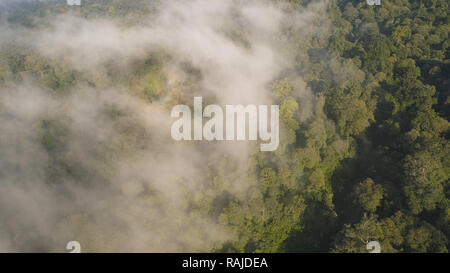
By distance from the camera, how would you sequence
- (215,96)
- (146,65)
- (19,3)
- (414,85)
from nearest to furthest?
(414,85), (215,96), (146,65), (19,3)

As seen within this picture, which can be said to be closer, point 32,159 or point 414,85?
point 32,159

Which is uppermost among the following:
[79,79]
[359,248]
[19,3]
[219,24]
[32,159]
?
[19,3]

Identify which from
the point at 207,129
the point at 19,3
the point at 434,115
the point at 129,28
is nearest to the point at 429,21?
the point at 434,115

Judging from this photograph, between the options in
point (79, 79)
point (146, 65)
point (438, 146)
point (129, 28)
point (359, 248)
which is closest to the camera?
point (359, 248)

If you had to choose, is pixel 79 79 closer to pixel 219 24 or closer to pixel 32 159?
pixel 32 159

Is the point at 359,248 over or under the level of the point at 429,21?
under

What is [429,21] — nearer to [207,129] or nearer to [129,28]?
[207,129]

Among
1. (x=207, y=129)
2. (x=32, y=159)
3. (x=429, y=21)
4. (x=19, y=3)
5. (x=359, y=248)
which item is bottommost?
(x=359, y=248)

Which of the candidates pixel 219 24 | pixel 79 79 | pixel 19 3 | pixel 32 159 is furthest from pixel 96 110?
pixel 19 3

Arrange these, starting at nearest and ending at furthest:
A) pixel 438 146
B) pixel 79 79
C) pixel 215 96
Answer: pixel 438 146 → pixel 215 96 → pixel 79 79
